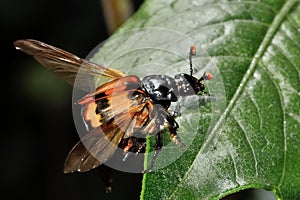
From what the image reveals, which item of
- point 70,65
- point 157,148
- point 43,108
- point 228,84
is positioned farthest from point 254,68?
point 43,108

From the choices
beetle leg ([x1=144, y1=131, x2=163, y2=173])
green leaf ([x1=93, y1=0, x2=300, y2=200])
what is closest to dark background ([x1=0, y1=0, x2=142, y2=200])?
green leaf ([x1=93, y1=0, x2=300, y2=200])

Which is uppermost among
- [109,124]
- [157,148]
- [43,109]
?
[109,124]

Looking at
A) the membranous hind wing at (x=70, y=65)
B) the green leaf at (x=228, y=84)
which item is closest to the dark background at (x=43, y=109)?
the green leaf at (x=228, y=84)

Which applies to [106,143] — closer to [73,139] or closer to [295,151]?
[295,151]

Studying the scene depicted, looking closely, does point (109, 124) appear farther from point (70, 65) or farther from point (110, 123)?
point (70, 65)

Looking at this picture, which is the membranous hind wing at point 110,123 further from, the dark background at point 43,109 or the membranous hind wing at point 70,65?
the dark background at point 43,109

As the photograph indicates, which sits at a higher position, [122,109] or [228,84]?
[122,109]
